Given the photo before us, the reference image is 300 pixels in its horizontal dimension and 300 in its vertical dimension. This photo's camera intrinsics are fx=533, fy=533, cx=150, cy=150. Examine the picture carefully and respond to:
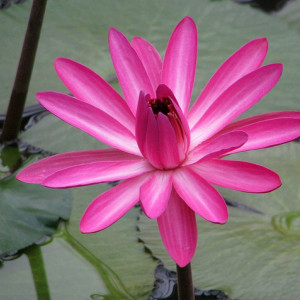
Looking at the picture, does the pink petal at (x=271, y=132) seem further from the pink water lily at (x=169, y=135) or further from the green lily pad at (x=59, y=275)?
the green lily pad at (x=59, y=275)

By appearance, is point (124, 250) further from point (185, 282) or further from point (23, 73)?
point (23, 73)

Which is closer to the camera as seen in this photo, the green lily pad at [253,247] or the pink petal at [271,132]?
the pink petal at [271,132]

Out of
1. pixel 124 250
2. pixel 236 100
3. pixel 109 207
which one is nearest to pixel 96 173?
pixel 109 207

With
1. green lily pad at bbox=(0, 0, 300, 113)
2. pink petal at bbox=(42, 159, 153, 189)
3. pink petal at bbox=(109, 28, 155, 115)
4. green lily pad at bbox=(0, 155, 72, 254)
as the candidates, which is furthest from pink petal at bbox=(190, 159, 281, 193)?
green lily pad at bbox=(0, 0, 300, 113)

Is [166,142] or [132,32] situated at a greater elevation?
[132,32]

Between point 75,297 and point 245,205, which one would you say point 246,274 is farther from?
point 75,297

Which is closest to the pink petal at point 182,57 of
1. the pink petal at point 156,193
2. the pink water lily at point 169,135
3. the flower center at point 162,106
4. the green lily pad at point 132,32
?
the pink water lily at point 169,135

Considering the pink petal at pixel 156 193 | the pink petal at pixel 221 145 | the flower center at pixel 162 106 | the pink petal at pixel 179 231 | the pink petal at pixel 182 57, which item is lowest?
the pink petal at pixel 179 231
